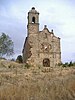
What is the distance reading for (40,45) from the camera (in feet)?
176

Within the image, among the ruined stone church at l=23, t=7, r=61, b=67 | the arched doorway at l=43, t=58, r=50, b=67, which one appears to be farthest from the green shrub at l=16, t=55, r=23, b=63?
the arched doorway at l=43, t=58, r=50, b=67

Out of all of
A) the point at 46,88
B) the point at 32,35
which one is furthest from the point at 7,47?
the point at 46,88

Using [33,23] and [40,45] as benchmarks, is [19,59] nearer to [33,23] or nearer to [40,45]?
[40,45]

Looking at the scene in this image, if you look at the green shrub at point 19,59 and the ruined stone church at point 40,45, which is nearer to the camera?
the ruined stone church at point 40,45

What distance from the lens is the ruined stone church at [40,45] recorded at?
52.7 m

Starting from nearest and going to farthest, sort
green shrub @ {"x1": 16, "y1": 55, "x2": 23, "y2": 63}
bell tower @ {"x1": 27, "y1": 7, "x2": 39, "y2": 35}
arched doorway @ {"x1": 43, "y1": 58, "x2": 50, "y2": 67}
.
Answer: arched doorway @ {"x1": 43, "y1": 58, "x2": 50, "y2": 67}
bell tower @ {"x1": 27, "y1": 7, "x2": 39, "y2": 35}
green shrub @ {"x1": 16, "y1": 55, "x2": 23, "y2": 63}

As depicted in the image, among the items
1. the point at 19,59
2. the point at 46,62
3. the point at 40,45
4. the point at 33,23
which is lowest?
the point at 46,62

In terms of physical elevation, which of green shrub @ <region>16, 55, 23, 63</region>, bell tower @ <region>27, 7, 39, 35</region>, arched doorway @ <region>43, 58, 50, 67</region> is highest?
bell tower @ <region>27, 7, 39, 35</region>

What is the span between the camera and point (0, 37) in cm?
5569

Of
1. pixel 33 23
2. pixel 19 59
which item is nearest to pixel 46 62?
pixel 33 23

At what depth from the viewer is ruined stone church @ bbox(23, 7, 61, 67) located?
5272 centimetres

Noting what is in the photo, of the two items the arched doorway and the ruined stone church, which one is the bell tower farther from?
the arched doorway

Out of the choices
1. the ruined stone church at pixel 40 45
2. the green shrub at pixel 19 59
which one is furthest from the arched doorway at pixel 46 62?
the green shrub at pixel 19 59

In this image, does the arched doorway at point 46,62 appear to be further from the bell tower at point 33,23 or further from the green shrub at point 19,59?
the green shrub at point 19,59
